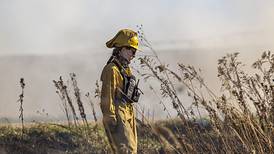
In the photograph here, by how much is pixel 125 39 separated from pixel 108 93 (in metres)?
0.51

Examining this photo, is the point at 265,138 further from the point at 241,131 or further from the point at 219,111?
the point at 219,111

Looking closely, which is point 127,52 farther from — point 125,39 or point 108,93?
point 108,93

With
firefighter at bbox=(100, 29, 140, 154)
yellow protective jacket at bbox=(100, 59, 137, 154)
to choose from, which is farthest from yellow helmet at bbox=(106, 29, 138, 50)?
yellow protective jacket at bbox=(100, 59, 137, 154)

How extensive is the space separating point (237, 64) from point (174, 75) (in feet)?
2.46

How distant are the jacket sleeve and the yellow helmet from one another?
0.23 m

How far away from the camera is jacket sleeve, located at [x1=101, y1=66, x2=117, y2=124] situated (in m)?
5.04

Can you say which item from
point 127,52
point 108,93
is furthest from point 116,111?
point 127,52

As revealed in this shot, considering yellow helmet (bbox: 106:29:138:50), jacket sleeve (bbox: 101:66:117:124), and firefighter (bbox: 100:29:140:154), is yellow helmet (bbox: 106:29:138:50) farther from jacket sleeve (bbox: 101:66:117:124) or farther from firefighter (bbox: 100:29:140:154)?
jacket sleeve (bbox: 101:66:117:124)

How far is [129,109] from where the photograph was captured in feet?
17.4

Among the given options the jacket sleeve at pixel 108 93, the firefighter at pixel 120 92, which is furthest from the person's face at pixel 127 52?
the jacket sleeve at pixel 108 93

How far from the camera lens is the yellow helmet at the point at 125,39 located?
5312 mm

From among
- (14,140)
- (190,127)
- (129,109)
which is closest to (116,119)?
(129,109)

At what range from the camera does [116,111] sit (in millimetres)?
5148

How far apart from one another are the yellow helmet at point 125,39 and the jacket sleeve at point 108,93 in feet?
0.74
